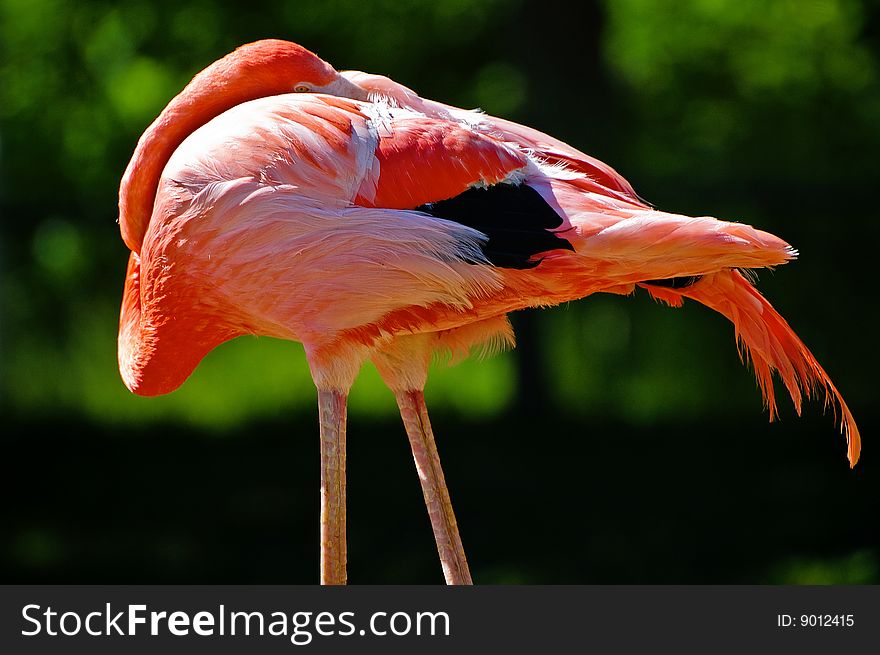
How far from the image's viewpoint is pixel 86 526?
4.94m

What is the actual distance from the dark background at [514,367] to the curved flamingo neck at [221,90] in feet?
7.84

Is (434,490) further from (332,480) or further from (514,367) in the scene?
(514,367)

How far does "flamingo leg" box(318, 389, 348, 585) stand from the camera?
2.27m

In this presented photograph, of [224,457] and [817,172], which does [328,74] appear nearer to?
[224,457]

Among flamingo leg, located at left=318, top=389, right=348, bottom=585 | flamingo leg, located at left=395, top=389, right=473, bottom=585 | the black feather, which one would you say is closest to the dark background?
flamingo leg, located at left=395, top=389, right=473, bottom=585

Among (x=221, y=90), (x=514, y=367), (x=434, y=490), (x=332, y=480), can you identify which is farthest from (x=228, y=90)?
(x=514, y=367)

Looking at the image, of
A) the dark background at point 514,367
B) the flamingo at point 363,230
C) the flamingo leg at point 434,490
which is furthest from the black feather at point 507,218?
the dark background at point 514,367

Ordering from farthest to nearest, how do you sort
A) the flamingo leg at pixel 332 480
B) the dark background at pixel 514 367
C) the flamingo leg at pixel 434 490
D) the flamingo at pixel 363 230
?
the dark background at pixel 514 367 < the flamingo leg at pixel 434 490 < the flamingo leg at pixel 332 480 < the flamingo at pixel 363 230

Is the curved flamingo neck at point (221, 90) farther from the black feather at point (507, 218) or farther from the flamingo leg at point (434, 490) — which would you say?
the flamingo leg at point (434, 490)

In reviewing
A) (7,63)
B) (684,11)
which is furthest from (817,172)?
(7,63)

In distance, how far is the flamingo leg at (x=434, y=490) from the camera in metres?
2.49

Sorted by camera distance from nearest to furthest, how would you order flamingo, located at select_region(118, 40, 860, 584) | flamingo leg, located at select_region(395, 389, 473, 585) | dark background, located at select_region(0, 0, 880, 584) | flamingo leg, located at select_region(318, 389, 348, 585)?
1. flamingo, located at select_region(118, 40, 860, 584)
2. flamingo leg, located at select_region(318, 389, 348, 585)
3. flamingo leg, located at select_region(395, 389, 473, 585)
4. dark background, located at select_region(0, 0, 880, 584)

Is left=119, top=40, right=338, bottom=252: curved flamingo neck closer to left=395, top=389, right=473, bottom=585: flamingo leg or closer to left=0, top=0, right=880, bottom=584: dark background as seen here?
left=395, top=389, right=473, bottom=585: flamingo leg

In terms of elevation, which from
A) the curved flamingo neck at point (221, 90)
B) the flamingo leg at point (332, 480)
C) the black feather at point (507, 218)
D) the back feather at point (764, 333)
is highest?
the curved flamingo neck at point (221, 90)
